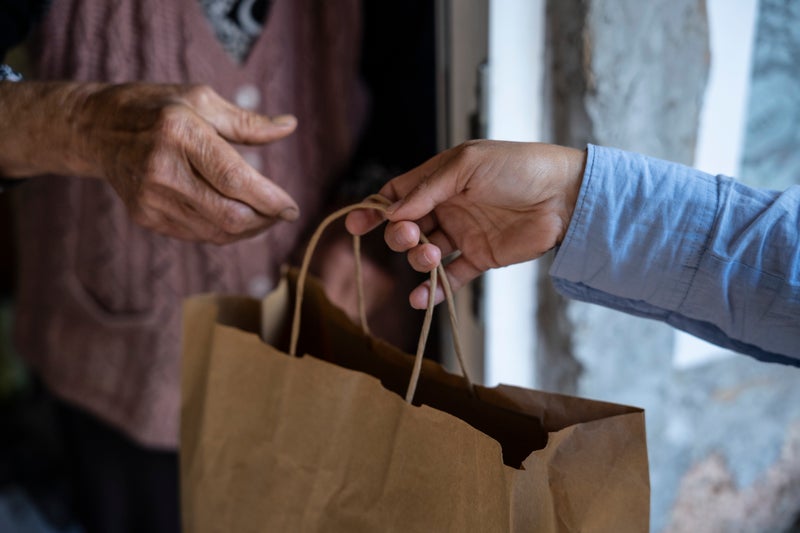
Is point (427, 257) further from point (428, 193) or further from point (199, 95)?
point (199, 95)

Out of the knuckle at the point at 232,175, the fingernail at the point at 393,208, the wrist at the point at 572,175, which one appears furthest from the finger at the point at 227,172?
the wrist at the point at 572,175

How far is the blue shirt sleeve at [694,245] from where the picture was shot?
1.92ft

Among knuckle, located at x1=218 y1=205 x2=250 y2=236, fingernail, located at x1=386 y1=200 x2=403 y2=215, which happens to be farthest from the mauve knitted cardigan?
fingernail, located at x1=386 y1=200 x2=403 y2=215

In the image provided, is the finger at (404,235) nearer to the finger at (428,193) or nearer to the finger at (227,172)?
the finger at (428,193)

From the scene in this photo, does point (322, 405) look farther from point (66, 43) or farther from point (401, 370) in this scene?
point (66, 43)

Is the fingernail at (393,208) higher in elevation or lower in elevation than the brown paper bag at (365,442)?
higher

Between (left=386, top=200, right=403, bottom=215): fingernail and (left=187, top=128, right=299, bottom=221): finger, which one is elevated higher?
(left=187, top=128, right=299, bottom=221): finger

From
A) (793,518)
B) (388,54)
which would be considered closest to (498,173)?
(388,54)

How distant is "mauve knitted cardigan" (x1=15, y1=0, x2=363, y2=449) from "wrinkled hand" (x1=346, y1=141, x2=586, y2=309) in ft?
1.32

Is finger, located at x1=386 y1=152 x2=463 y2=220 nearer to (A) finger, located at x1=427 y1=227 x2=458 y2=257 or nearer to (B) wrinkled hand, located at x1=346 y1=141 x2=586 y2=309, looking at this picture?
(B) wrinkled hand, located at x1=346 y1=141 x2=586 y2=309

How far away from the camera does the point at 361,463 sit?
1.93 ft

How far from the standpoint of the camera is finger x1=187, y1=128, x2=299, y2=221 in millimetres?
633

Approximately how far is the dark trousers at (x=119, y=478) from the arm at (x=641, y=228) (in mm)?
734

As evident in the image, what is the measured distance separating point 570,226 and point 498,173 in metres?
0.09
